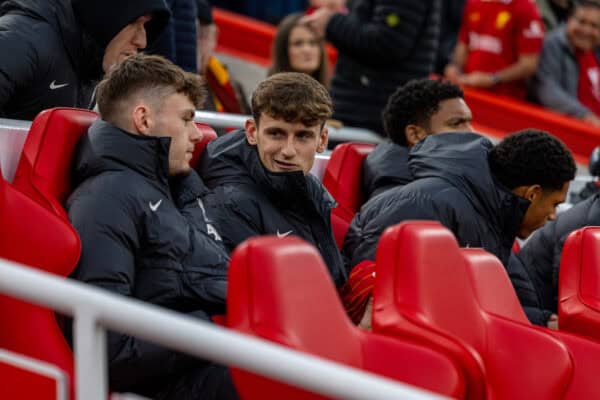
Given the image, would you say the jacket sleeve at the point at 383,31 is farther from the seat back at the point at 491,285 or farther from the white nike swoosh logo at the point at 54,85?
the seat back at the point at 491,285

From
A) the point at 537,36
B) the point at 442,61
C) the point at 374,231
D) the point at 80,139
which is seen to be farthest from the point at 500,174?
the point at 442,61

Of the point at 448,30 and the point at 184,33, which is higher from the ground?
the point at 184,33

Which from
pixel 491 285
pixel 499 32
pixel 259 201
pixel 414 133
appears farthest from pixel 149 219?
pixel 499 32

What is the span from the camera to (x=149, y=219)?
299 cm

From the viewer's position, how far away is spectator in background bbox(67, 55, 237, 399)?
2.83 m

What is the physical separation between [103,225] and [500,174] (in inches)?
54.1

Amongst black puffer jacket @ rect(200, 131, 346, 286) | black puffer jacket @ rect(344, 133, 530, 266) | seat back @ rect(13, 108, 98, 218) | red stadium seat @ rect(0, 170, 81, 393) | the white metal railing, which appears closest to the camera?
the white metal railing

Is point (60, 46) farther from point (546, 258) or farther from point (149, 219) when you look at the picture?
point (546, 258)

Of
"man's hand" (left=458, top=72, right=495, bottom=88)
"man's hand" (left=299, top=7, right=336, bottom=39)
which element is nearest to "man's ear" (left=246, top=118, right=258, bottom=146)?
"man's hand" (left=299, top=7, right=336, bottom=39)

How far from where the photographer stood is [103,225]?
9.47 ft

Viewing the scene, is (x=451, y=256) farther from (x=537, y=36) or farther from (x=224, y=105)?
(x=537, y=36)

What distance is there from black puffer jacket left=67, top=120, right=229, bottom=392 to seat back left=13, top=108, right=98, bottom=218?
0.11 feet

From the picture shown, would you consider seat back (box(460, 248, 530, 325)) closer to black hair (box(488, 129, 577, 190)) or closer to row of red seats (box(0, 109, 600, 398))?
row of red seats (box(0, 109, 600, 398))

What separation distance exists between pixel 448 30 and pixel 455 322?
15.6 feet
